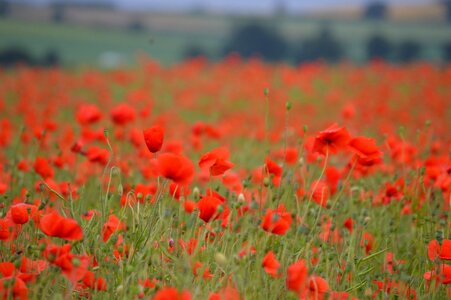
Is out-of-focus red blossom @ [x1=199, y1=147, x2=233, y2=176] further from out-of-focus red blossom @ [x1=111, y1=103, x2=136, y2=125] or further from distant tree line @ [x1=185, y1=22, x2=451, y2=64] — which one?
distant tree line @ [x1=185, y1=22, x2=451, y2=64]

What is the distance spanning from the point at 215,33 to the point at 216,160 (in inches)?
937

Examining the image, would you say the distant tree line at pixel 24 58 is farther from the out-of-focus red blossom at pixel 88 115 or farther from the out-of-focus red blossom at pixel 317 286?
the out-of-focus red blossom at pixel 317 286

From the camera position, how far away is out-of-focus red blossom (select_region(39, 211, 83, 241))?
164 centimetres

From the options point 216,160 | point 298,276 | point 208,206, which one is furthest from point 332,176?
point 298,276

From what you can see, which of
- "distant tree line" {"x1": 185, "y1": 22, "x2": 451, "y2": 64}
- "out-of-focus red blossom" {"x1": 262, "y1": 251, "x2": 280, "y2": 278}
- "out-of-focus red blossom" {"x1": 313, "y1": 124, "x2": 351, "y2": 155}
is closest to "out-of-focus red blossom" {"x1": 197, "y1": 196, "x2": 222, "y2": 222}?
"out-of-focus red blossom" {"x1": 262, "y1": 251, "x2": 280, "y2": 278}

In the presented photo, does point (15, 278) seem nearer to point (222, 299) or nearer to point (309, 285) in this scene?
point (222, 299)

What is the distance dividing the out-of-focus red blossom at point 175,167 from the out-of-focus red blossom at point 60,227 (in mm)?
307

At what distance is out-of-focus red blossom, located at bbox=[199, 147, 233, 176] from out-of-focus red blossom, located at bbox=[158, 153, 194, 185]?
21cm

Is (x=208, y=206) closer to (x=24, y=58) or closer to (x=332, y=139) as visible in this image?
(x=332, y=139)

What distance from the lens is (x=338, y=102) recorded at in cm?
959

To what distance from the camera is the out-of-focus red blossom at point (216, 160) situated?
2.03 metres

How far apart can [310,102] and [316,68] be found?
2.98 meters

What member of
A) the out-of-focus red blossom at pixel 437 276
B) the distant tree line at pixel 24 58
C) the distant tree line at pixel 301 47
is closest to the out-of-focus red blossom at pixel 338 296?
the out-of-focus red blossom at pixel 437 276

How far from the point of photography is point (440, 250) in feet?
6.89
